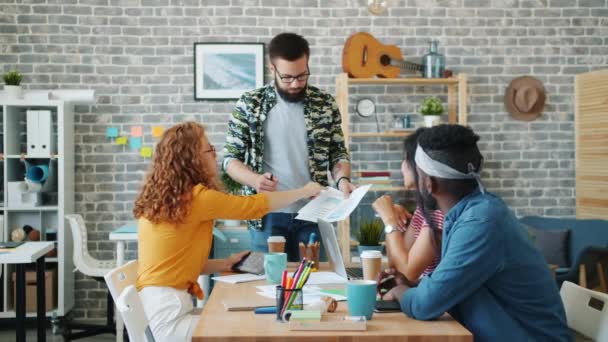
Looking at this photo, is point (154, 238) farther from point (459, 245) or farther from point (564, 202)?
point (564, 202)

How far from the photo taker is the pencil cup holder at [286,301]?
1884 millimetres

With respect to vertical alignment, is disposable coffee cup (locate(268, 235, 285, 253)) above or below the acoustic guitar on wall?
below

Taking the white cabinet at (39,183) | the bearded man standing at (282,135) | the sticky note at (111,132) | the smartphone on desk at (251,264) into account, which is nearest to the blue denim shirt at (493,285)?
the smartphone on desk at (251,264)

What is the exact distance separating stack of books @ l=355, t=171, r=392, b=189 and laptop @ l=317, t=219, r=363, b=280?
2.72 m

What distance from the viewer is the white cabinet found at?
17.2 feet

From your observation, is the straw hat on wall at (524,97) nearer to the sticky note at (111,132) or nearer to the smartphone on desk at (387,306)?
the sticky note at (111,132)

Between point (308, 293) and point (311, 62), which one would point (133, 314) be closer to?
point (308, 293)

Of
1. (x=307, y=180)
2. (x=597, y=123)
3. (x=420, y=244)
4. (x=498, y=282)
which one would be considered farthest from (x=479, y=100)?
(x=498, y=282)

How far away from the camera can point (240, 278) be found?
257 centimetres

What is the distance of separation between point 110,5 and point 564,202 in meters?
4.17

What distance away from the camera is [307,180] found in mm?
3107

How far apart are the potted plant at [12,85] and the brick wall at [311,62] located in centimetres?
30

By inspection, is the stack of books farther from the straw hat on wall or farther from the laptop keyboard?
the laptop keyboard

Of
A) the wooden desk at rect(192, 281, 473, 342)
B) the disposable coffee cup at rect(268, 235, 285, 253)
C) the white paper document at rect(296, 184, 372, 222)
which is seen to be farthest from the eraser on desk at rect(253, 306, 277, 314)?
the disposable coffee cup at rect(268, 235, 285, 253)
